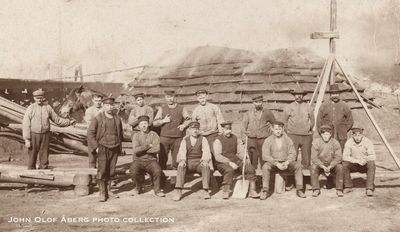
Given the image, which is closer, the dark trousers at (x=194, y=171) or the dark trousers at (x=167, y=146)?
the dark trousers at (x=194, y=171)

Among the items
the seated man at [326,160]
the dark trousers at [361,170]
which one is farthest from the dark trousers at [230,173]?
the dark trousers at [361,170]

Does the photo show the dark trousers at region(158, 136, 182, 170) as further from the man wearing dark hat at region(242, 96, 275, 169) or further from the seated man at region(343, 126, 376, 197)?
the seated man at region(343, 126, 376, 197)

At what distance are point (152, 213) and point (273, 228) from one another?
1.92 m

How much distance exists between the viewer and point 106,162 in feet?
25.4

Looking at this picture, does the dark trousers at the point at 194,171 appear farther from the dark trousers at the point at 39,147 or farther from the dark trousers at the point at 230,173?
the dark trousers at the point at 39,147

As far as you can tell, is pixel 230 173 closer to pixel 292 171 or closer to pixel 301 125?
pixel 292 171

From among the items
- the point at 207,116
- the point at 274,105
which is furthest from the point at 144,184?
the point at 274,105

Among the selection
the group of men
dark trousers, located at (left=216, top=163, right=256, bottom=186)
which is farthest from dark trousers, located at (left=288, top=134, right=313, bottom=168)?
dark trousers, located at (left=216, top=163, right=256, bottom=186)

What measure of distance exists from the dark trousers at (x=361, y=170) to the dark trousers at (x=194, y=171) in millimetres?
2398

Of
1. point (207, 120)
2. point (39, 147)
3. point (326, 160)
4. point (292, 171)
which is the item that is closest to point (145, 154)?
point (207, 120)

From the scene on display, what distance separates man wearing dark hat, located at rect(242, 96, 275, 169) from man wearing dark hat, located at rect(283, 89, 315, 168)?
410 millimetres

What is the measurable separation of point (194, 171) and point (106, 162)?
1.55m

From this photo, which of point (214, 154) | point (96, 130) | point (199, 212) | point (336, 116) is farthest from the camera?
point (336, 116)

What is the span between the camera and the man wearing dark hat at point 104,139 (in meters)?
7.69
